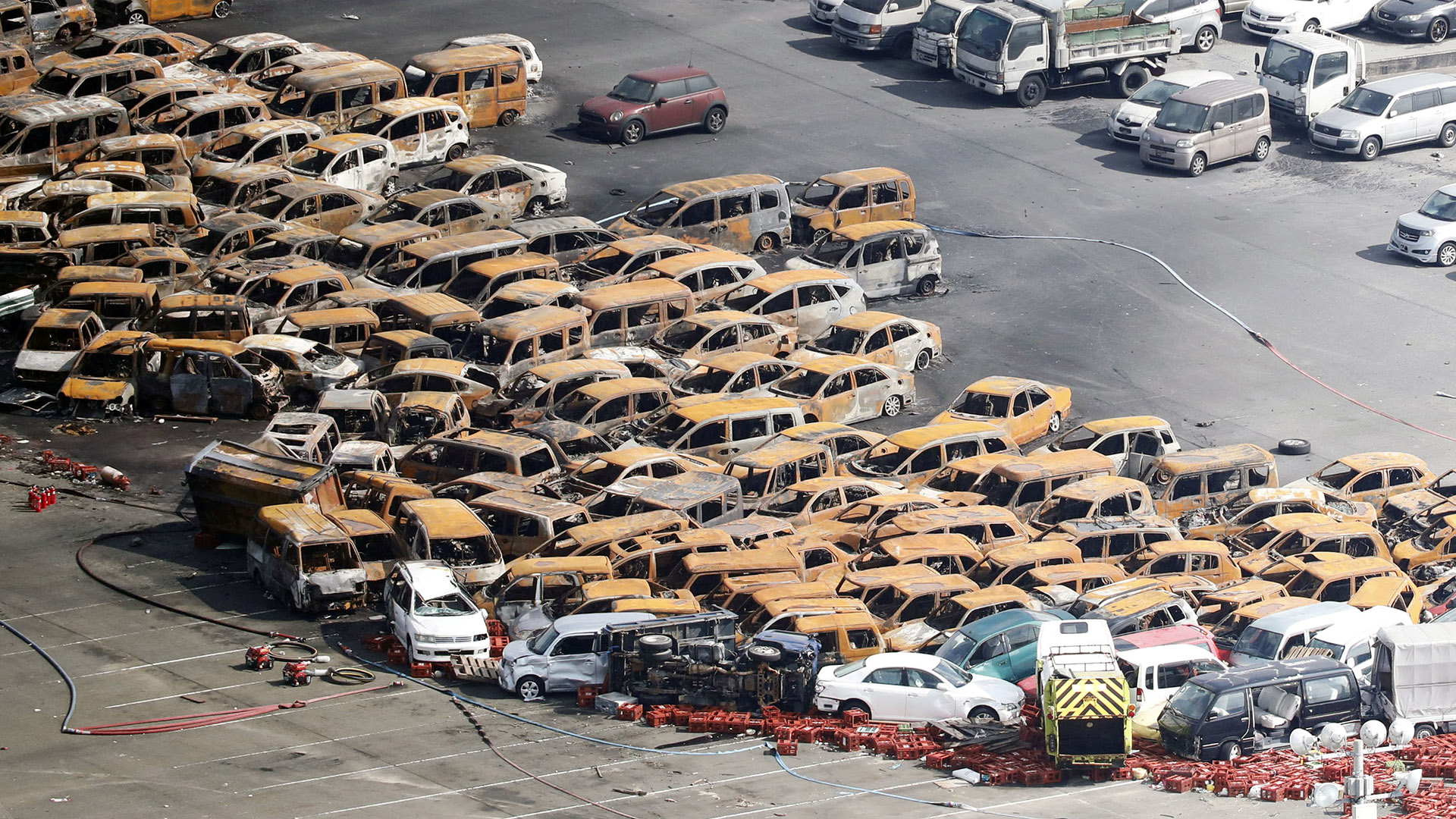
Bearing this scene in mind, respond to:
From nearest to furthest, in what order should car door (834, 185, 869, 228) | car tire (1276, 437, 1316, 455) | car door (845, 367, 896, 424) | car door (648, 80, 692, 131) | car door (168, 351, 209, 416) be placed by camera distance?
1. car door (168, 351, 209, 416)
2. car tire (1276, 437, 1316, 455)
3. car door (845, 367, 896, 424)
4. car door (834, 185, 869, 228)
5. car door (648, 80, 692, 131)

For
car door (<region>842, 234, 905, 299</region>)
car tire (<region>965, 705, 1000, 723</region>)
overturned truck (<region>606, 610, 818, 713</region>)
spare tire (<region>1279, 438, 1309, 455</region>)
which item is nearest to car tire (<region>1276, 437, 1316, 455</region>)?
spare tire (<region>1279, 438, 1309, 455</region>)

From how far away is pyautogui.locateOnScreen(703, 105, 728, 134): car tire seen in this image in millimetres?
44438

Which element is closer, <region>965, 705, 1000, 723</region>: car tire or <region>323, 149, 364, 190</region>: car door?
<region>965, 705, 1000, 723</region>: car tire

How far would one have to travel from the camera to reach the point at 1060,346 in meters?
35.3

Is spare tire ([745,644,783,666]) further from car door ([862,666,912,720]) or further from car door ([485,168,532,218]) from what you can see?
car door ([485,168,532,218])

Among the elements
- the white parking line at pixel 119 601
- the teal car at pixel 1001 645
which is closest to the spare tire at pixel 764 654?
the teal car at pixel 1001 645

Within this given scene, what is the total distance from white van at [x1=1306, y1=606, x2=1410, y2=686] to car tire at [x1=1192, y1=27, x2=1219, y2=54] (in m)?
28.1

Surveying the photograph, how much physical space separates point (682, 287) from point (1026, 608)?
37.9 feet

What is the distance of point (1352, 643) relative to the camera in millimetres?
23875

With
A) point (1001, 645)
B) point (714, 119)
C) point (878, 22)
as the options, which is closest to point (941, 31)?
point (878, 22)

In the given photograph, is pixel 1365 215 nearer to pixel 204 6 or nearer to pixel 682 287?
pixel 682 287

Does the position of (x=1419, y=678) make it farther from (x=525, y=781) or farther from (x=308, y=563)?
(x=308, y=563)

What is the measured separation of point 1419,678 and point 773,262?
61.7ft

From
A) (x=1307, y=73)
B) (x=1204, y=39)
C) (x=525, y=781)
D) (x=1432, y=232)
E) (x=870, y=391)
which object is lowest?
(x=870, y=391)
